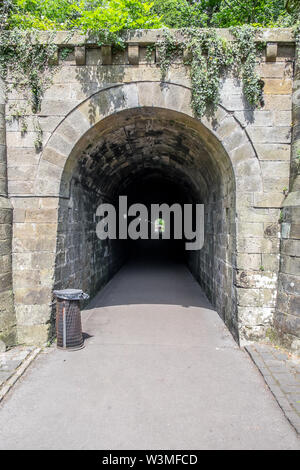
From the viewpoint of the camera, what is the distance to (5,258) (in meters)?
5.09

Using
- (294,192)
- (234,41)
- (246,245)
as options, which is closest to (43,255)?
(246,245)

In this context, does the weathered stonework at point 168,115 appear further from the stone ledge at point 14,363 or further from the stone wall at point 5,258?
the stone ledge at point 14,363

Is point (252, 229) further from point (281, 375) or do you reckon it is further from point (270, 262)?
point (281, 375)

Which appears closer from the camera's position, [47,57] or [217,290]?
[47,57]

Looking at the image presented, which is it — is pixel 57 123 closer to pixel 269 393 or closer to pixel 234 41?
pixel 234 41

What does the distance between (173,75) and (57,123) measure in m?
2.13

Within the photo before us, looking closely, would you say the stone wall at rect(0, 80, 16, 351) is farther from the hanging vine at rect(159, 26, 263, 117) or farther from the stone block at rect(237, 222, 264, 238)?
the stone block at rect(237, 222, 264, 238)

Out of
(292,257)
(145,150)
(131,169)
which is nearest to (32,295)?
(292,257)

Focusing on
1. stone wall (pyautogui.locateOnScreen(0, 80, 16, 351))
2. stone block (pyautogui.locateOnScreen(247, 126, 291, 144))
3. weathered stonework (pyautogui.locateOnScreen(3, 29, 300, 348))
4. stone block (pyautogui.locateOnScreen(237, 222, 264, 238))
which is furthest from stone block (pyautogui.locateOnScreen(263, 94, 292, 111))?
stone wall (pyautogui.locateOnScreen(0, 80, 16, 351))

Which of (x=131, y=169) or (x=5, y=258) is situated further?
(x=131, y=169)

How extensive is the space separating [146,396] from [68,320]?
187 cm
